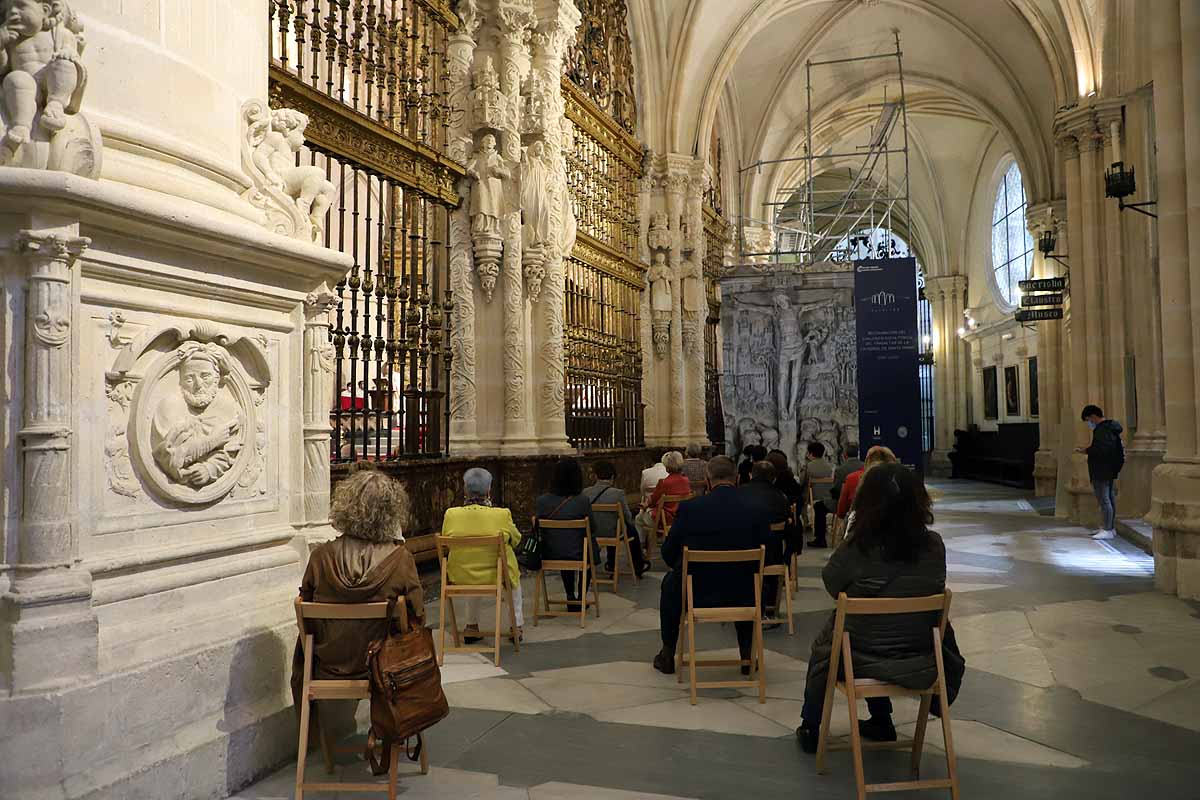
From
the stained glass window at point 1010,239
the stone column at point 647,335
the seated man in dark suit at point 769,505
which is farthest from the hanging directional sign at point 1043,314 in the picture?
the seated man in dark suit at point 769,505

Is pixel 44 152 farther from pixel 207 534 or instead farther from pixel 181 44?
pixel 207 534

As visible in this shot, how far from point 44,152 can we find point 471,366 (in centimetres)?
664

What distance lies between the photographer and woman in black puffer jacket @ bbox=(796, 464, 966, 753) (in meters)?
3.62

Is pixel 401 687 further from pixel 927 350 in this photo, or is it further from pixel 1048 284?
pixel 927 350

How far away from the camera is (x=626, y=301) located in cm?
1491

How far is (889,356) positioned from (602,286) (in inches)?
191

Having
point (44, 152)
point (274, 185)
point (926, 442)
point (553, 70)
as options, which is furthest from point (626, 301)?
point (926, 442)

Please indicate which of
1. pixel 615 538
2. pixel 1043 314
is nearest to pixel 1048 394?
pixel 1043 314

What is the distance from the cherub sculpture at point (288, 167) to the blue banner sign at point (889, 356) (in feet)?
39.3

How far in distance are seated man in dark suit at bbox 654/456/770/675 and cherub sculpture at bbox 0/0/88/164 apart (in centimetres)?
337

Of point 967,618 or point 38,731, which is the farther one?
point 967,618

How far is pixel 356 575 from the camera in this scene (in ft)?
11.9

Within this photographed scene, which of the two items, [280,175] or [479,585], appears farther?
[479,585]

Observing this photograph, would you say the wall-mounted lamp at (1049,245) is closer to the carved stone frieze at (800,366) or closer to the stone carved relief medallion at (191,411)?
the carved stone frieze at (800,366)
